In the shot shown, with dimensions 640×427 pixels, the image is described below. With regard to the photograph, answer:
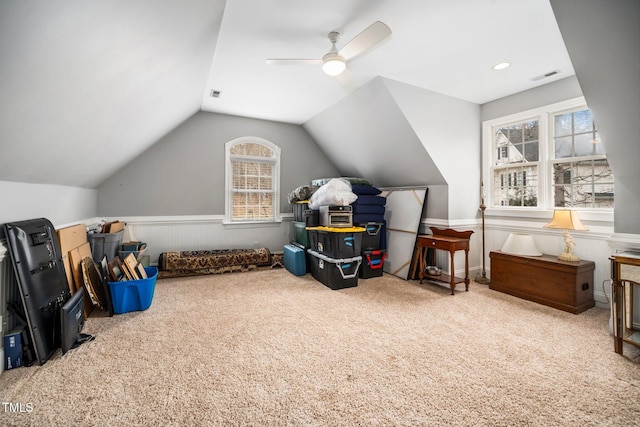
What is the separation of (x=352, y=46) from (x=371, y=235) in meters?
2.67

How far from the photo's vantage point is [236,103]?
14.2 ft

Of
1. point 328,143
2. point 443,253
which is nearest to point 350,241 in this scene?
point 443,253

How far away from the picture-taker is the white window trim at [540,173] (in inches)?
127

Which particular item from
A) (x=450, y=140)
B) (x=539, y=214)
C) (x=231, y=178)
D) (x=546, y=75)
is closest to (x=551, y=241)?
(x=539, y=214)

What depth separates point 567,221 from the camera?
3076mm

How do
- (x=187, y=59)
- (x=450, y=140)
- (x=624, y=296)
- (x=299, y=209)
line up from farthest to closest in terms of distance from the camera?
(x=299, y=209) < (x=450, y=140) < (x=187, y=59) < (x=624, y=296)

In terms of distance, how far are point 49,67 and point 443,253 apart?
4.39 meters

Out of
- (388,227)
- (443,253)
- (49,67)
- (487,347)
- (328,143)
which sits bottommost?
(487,347)

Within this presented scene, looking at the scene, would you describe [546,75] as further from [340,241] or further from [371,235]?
[340,241]

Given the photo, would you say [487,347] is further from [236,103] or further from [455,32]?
[236,103]

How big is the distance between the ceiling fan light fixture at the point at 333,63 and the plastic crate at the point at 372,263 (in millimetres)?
2520

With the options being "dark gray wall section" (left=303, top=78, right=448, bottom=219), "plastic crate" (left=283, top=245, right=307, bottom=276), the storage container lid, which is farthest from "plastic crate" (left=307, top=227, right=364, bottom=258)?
"dark gray wall section" (left=303, top=78, right=448, bottom=219)

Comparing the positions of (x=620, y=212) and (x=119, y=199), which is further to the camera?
(x=119, y=199)

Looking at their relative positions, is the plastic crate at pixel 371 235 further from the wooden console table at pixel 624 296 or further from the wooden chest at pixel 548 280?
the wooden console table at pixel 624 296
